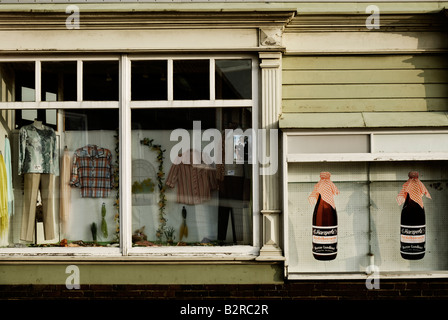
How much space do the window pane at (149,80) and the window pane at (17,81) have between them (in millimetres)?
1282

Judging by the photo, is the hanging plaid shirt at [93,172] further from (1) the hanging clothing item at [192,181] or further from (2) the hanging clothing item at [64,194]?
(1) the hanging clothing item at [192,181]

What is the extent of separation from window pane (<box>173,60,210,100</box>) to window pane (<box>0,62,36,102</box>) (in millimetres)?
1808

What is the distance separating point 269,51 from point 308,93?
0.73 m

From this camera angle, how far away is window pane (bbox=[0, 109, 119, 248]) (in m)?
6.85

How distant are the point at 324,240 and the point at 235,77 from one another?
2243mm

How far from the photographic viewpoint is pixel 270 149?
6.51 metres

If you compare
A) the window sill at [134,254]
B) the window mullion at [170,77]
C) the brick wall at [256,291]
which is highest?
the window mullion at [170,77]

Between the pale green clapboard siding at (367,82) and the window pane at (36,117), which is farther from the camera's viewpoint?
the window pane at (36,117)

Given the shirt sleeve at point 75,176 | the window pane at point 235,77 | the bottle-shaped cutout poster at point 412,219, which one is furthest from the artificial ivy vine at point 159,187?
the bottle-shaped cutout poster at point 412,219

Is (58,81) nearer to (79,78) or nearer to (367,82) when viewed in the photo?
(79,78)

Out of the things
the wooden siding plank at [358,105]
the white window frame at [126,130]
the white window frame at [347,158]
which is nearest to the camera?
the white window frame at [347,158]

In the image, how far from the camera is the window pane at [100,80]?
6691 mm
